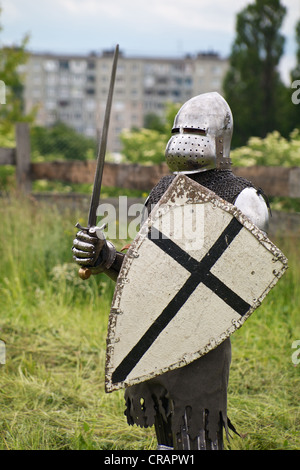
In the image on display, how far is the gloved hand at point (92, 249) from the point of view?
1820 millimetres

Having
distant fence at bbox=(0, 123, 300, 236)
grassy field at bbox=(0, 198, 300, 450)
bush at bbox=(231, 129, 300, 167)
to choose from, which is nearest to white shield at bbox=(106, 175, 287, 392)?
grassy field at bbox=(0, 198, 300, 450)

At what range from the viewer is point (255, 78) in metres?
11.5

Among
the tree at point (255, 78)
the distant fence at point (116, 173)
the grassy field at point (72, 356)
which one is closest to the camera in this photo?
the grassy field at point (72, 356)

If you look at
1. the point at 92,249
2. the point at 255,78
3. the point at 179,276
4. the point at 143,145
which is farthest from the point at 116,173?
the point at 255,78

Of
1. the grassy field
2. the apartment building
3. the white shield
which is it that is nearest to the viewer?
the white shield

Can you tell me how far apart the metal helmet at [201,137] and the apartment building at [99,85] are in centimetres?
5864

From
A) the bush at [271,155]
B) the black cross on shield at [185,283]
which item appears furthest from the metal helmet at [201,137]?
the bush at [271,155]

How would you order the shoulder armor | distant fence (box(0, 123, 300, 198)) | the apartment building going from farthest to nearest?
1. the apartment building
2. distant fence (box(0, 123, 300, 198))
3. the shoulder armor

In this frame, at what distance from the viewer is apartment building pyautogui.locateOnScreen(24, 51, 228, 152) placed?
61031mm

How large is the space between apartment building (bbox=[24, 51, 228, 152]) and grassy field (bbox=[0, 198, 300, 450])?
56348 mm

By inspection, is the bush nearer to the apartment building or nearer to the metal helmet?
the metal helmet

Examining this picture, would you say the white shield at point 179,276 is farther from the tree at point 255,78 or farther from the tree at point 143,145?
the tree at point 255,78

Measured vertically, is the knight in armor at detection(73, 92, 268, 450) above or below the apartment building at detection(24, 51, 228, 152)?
below

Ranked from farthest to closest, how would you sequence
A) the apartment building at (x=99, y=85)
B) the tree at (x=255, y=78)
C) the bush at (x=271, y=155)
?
the apartment building at (x=99, y=85) < the tree at (x=255, y=78) < the bush at (x=271, y=155)
